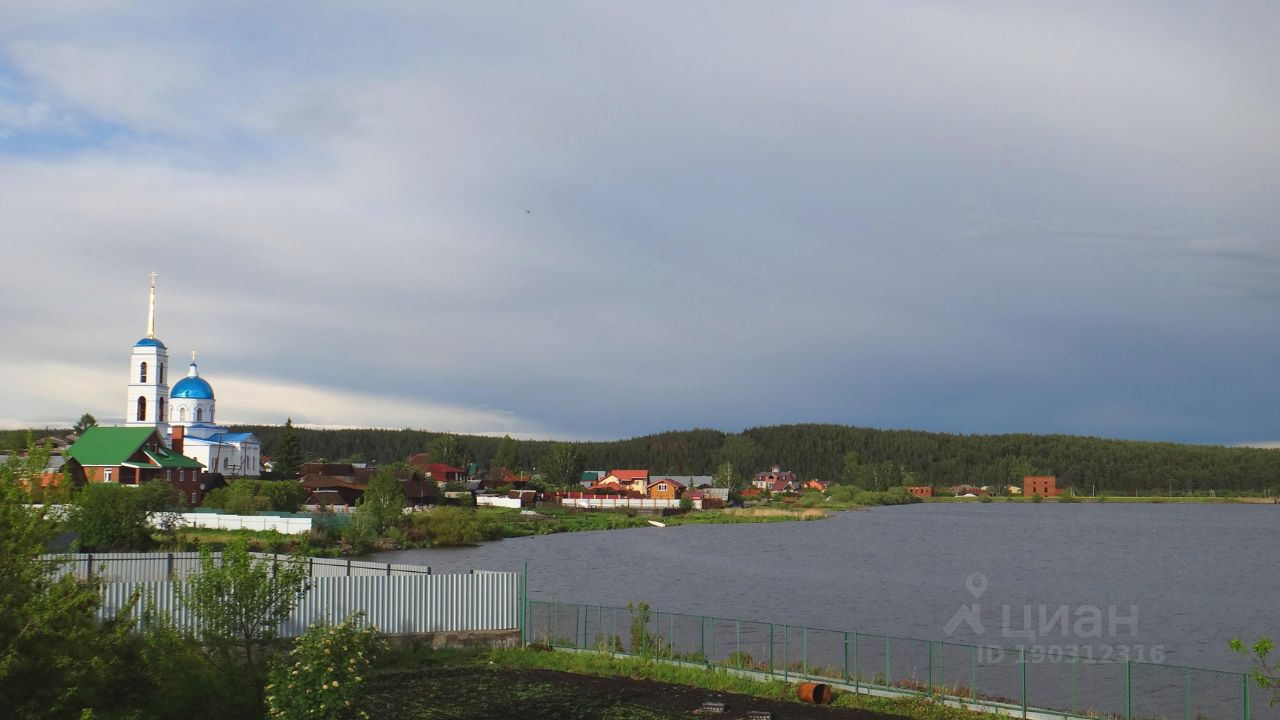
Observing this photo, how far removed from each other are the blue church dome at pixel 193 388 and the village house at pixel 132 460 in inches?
1125

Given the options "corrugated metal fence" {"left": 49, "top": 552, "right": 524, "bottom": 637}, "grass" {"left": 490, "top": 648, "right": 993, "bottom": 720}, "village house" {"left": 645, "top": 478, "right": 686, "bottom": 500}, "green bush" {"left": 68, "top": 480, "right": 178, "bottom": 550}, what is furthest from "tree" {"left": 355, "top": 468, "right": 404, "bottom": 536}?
"village house" {"left": 645, "top": 478, "right": 686, "bottom": 500}

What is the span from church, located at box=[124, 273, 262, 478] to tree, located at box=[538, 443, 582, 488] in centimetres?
4430

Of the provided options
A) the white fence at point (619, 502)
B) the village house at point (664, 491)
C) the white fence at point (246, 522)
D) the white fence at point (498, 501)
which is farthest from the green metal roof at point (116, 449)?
the village house at point (664, 491)

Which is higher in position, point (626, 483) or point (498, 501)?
point (498, 501)

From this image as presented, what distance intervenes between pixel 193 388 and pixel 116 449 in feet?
112

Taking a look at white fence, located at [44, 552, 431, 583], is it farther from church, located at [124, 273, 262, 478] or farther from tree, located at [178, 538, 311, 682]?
church, located at [124, 273, 262, 478]

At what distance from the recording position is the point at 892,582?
192 feet

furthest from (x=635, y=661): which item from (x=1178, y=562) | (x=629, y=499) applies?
(x=629, y=499)

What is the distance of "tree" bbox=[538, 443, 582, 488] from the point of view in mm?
164375

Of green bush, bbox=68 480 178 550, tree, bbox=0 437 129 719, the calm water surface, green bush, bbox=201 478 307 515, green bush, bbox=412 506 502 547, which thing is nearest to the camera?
tree, bbox=0 437 129 719

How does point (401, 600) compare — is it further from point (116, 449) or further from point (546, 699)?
point (116, 449)

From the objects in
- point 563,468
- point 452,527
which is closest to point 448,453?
point 563,468

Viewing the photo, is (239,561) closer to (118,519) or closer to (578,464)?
(118,519)

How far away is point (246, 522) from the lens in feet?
248
